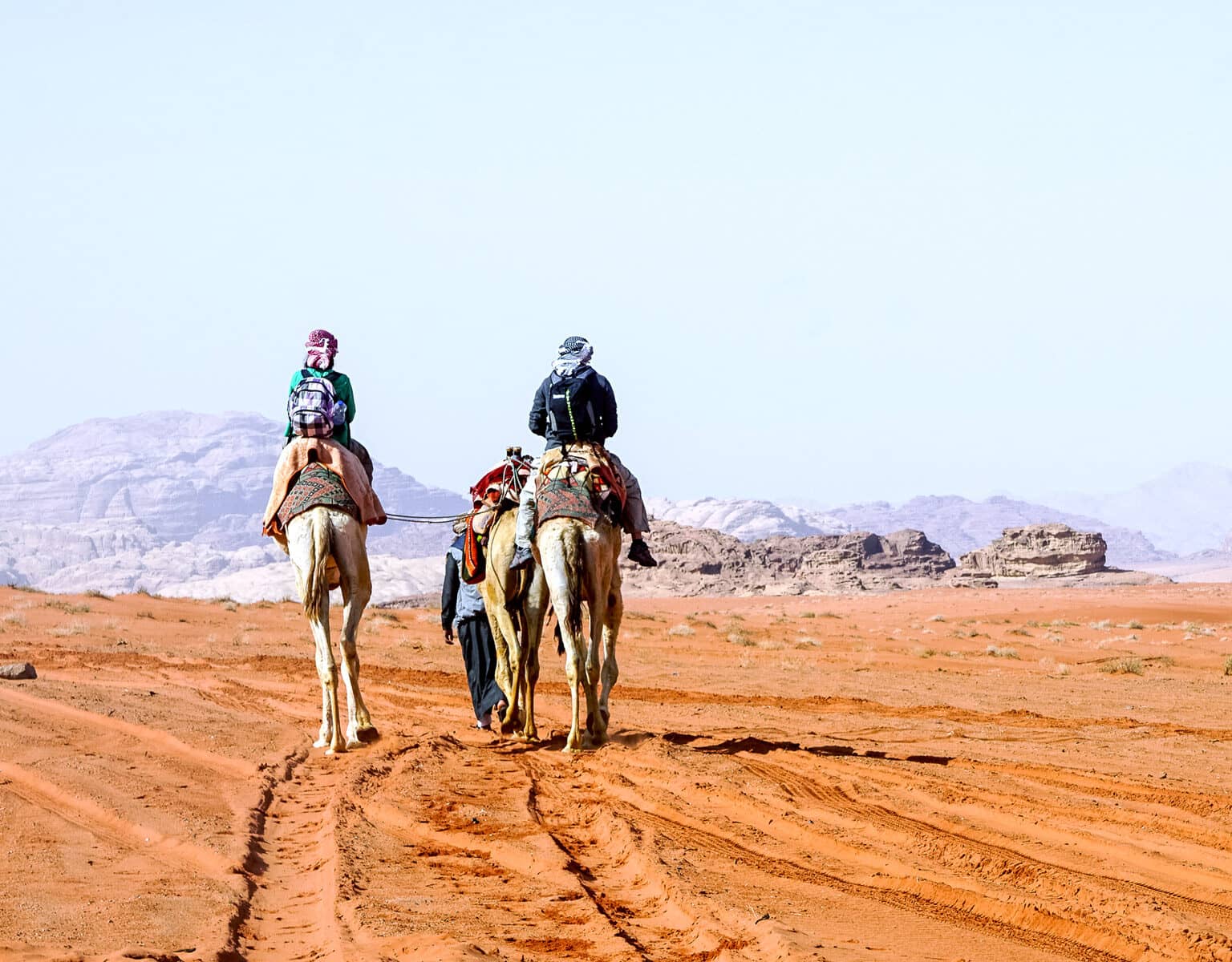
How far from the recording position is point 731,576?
8550 cm

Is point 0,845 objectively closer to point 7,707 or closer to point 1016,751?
point 7,707

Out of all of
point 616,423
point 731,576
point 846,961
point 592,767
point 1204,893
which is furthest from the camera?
point 731,576

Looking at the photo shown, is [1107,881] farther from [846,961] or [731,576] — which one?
[731,576]

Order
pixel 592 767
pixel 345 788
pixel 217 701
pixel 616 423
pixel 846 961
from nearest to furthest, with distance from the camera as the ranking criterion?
pixel 846 961 → pixel 345 788 → pixel 592 767 → pixel 616 423 → pixel 217 701

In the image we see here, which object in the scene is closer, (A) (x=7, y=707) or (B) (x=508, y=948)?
(B) (x=508, y=948)

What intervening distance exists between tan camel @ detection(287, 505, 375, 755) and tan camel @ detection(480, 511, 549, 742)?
1.46 m

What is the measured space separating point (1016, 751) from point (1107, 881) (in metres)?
6.16

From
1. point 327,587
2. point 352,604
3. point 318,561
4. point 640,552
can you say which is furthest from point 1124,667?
point 318,561

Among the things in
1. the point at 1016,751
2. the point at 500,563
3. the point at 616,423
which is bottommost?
the point at 1016,751

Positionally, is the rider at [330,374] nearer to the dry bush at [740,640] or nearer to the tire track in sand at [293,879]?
the tire track in sand at [293,879]

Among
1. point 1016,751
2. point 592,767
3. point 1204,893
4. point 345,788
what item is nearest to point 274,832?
point 345,788

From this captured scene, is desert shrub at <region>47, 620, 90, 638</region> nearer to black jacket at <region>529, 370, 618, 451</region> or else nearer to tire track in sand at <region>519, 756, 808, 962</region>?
black jacket at <region>529, 370, 618, 451</region>

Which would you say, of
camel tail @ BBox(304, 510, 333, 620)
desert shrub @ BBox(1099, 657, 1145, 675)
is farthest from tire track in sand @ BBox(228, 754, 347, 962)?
desert shrub @ BBox(1099, 657, 1145, 675)

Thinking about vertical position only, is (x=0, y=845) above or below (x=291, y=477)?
below
